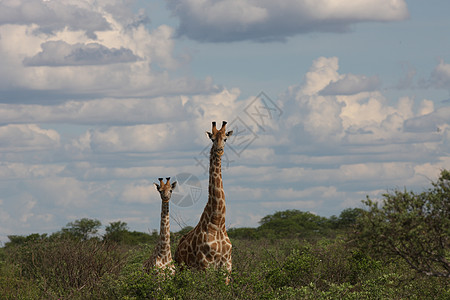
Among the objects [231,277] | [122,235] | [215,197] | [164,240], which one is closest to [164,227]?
[164,240]

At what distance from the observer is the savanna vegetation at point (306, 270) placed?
12172mm

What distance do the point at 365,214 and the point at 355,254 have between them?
8138 mm

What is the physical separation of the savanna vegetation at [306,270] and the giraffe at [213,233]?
508 mm

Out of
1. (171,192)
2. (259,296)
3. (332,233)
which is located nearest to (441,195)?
(259,296)

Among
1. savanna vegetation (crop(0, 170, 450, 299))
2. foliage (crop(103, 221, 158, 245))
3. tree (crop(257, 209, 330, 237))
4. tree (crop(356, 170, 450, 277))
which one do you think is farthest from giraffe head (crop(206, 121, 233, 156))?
tree (crop(257, 209, 330, 237))

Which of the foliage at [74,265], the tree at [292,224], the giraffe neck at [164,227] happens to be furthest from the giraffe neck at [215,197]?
the tree at [292,224]

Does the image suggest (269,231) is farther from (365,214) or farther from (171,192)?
(365,214)

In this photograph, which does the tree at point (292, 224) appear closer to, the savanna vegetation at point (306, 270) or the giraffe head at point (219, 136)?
the savanna vegetation at point (306, 270)

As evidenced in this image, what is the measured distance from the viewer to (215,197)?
17.0 metres

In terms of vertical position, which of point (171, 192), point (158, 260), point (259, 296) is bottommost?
point (259, 296)

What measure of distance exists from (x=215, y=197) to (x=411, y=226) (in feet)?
20.5

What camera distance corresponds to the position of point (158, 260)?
1582 centimetres

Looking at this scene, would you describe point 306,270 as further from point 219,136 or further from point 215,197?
point 219,136

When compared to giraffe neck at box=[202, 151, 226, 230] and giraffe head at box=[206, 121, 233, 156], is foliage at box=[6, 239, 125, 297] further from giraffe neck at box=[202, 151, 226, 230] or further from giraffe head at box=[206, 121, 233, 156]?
giraffe head at box=[206, 121, 233, 156]
